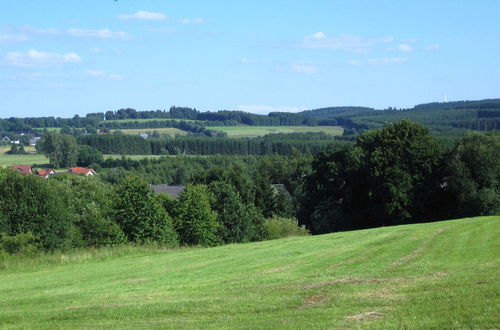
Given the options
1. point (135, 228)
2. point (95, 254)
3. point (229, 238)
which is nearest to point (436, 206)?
point (229, 238)

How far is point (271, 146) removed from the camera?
194m

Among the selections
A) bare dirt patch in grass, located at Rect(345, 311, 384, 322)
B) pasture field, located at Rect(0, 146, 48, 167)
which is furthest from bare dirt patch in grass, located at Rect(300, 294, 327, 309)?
pasture field, located at Rect(0, 146, 48, 167)

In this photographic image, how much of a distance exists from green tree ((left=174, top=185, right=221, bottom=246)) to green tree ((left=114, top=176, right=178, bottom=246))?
13.1 ft

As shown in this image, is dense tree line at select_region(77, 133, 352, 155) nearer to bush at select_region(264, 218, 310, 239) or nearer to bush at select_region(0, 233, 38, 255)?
bush at select_region(264, 218, 310, 239)

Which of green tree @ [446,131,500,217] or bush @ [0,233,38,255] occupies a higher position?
green tree @ [446,131,500,217]

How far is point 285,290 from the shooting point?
17.5 m

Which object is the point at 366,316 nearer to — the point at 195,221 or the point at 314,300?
the point at 314,300

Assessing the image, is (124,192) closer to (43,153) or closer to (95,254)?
(95,254)

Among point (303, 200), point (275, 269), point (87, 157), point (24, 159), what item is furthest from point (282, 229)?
point (24, 159)

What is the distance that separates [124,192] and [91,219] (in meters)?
3.73

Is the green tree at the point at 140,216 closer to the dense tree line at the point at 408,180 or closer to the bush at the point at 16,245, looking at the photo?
the bush at the point at 16,245

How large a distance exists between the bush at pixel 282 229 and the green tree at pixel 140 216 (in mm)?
19333

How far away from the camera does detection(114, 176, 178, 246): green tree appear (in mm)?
51344

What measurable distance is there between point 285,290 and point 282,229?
54.2 metres
